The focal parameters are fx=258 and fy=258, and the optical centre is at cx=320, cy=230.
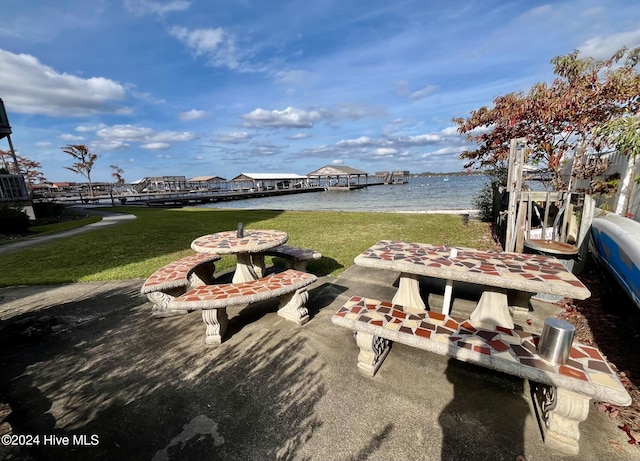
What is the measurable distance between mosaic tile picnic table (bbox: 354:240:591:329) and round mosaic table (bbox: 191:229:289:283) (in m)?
1.64

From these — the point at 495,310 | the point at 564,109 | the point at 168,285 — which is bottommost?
the point at 495,310

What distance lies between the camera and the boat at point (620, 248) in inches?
135

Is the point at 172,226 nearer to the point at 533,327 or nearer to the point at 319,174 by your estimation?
the point at 533,327

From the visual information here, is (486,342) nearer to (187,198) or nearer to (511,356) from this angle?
(511,356)

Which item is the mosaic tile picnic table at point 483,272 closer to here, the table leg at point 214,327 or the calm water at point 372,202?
the table leg at point 214,327

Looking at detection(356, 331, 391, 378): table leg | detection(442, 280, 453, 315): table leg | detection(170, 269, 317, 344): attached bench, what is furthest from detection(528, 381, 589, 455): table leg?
detection(170, 269, 317, 344): attached bench

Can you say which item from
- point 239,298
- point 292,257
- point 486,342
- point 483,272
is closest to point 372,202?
point 292,257

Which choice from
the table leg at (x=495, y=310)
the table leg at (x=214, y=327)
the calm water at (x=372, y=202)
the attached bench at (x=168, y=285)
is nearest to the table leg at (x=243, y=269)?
the attached bench at (x=168, y=285)

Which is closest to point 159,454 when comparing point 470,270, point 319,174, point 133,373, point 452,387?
point 133,373

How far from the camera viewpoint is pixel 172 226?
42.4 ft

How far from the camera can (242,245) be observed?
4148mm

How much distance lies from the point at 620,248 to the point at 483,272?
283cm

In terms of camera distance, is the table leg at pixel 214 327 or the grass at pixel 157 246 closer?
the table leg at pixel 214 327

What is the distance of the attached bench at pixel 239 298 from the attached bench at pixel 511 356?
0.98 m
